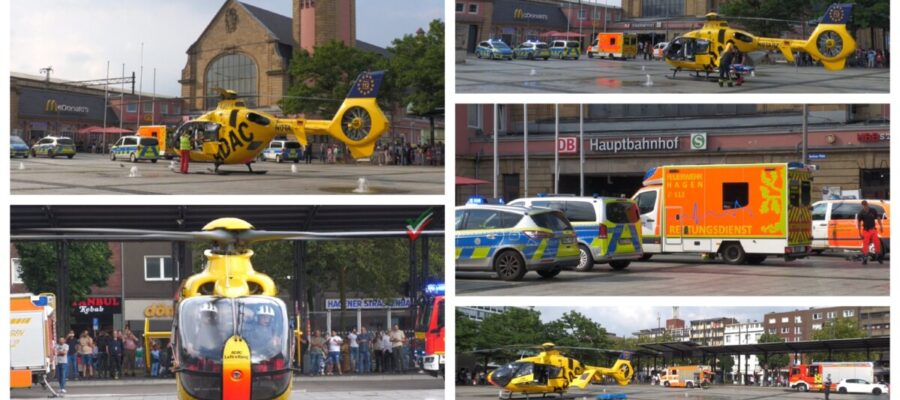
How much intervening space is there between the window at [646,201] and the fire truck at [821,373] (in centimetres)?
270

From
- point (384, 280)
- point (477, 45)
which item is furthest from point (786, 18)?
point (384, 280)

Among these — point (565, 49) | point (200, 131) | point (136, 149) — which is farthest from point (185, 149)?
point (565, 49)

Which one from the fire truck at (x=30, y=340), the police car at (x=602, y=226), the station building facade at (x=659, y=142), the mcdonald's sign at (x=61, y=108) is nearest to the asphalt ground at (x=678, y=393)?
the police car at (x=602, y=226)

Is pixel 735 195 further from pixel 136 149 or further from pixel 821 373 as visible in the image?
pixel 136 149

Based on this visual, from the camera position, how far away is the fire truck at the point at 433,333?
1603 centimetres

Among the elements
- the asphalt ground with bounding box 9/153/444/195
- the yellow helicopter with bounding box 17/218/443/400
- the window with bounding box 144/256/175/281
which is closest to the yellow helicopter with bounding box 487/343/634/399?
the asphalt ground with bounding box 9/153/444/195

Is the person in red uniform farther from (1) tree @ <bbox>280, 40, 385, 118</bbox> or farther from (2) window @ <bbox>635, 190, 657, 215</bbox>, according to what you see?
(1) tree @ <bbox>280, 40, 385, 118</bbox>

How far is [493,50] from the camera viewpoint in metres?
21.2

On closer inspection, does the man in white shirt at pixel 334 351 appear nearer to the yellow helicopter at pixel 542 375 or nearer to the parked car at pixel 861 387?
the yellow helicopter at pixel 542 375

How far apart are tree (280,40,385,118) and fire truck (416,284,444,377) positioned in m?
6.29

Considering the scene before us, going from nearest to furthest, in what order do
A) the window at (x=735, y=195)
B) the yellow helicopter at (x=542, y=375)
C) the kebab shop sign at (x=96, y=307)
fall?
the yellow helicopter at (x=542, y=375), the window at (x=735, y=195), the kebab shop sign at (x=96, y=307)

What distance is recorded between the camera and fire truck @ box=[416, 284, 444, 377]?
16027mm

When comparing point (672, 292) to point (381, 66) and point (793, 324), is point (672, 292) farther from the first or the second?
point (381, 66)

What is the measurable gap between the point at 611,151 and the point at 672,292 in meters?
9.50
